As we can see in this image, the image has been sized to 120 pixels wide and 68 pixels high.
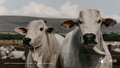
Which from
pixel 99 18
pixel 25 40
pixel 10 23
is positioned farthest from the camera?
pixel 10 23

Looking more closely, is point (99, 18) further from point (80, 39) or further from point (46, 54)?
point (46, 54)

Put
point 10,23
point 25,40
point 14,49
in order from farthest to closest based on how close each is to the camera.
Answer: point 10,23 → point 14,49 → point 25,40

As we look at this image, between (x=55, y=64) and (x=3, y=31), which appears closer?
(x=55, y=64)

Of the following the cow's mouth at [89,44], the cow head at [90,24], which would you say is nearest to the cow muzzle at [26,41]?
the cow head at [90,24]

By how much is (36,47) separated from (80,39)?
3.74 feet

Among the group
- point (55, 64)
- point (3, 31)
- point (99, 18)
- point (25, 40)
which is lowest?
point (3, 31)

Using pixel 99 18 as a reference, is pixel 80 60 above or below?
below

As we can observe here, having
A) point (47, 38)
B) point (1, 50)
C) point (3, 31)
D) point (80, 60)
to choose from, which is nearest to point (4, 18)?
point (3, 31)

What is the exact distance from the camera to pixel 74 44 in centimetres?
447

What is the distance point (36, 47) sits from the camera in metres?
5.22

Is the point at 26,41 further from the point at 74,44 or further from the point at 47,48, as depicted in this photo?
the point at 74,44

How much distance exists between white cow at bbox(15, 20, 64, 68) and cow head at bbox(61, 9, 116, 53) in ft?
2.80

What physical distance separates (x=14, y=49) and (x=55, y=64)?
4.37 meters

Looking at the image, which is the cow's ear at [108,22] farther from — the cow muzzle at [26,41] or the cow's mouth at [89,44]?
the cow muzzle at [26,41]
